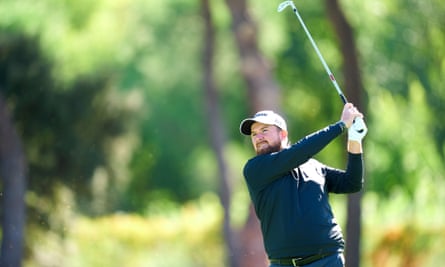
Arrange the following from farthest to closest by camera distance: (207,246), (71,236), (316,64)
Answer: (316,64), (207,246), (71,236)

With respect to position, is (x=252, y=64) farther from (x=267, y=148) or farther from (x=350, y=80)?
(x=267, y=148)

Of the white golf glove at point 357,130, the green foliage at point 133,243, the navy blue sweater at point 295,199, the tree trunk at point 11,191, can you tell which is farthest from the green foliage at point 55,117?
the white golf glove at point 357,130

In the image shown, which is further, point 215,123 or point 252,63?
point 215,123

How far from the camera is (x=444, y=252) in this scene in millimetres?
17469

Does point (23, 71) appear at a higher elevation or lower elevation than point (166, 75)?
lower

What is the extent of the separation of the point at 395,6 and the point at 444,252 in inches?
175

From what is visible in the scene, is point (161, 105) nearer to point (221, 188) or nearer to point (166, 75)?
point (166, 75)

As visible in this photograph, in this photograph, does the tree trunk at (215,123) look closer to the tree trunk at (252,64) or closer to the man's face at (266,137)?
the tree trunk at (252,64)

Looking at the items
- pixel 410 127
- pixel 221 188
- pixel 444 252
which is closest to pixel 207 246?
pixel 221 188

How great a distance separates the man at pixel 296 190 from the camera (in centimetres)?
675

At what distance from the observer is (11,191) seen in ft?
58.0

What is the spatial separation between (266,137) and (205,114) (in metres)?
16.0

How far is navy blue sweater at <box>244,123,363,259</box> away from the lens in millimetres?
6719

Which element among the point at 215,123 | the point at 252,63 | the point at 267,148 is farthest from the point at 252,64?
the point at 267,148
